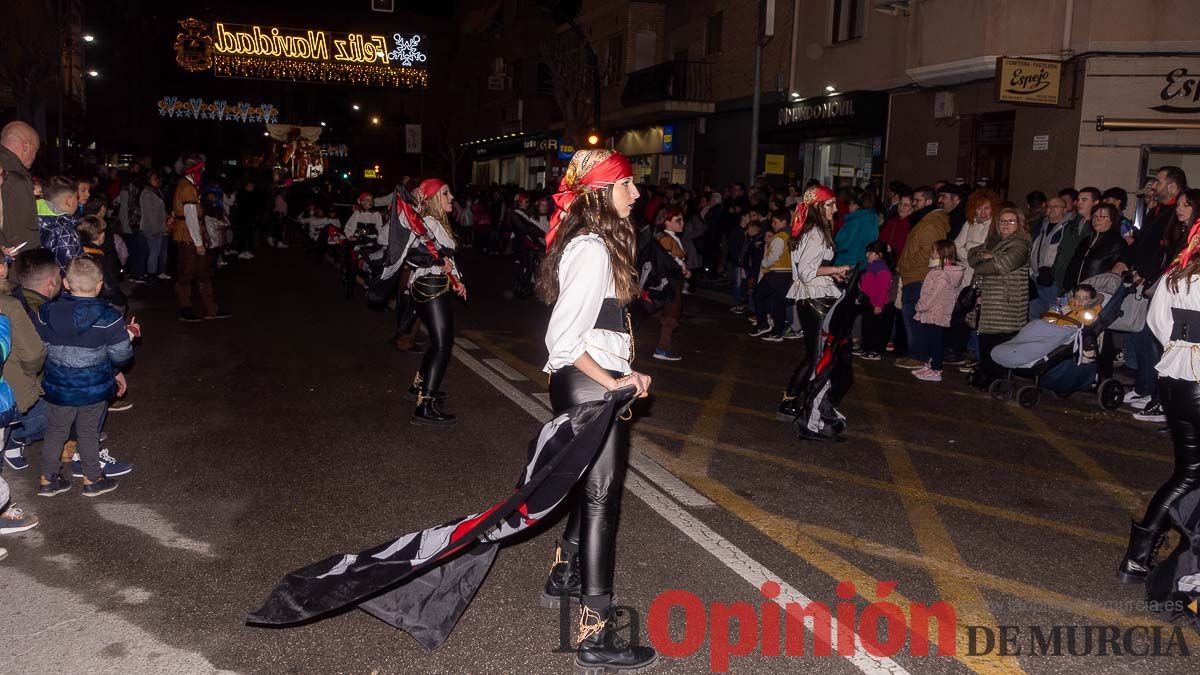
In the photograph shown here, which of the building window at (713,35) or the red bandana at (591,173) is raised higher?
the building window at (713,35)

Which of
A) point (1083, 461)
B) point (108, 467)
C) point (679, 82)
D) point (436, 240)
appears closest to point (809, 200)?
point (1083, 461)

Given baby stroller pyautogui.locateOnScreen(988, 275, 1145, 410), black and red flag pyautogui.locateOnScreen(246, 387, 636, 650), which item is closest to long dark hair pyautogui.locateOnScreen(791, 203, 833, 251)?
baby stroller pyautogui.locateOnScreen(988, 275, 1145, 410)

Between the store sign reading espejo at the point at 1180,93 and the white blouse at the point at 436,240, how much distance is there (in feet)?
40.1

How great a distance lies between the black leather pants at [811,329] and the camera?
305 inches

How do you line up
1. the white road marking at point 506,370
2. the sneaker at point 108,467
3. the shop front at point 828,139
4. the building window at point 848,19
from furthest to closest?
the building window at point 848,19
the shop front at point 828,139
the white road marking at point 506,370
the sneaker at point 108,467

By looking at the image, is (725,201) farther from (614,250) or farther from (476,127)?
(476,127)

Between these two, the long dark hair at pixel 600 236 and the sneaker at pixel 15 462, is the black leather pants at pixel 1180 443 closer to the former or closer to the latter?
the long dark hair at pixel 600 236

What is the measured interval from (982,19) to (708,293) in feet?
21.6

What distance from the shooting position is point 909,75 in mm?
17938

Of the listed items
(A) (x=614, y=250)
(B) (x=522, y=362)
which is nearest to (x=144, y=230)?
(B) (x=522, y=362)

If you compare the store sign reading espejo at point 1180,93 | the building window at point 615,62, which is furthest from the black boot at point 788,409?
the building window at point 615,62

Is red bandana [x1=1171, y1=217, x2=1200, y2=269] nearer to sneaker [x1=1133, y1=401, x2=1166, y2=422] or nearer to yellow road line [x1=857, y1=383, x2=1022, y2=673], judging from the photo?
yellow road line [x1=857, y1=383, x2=1022, y2=673]

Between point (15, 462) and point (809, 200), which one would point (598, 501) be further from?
point (809, 200)

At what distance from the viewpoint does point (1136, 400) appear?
9.17 meters
